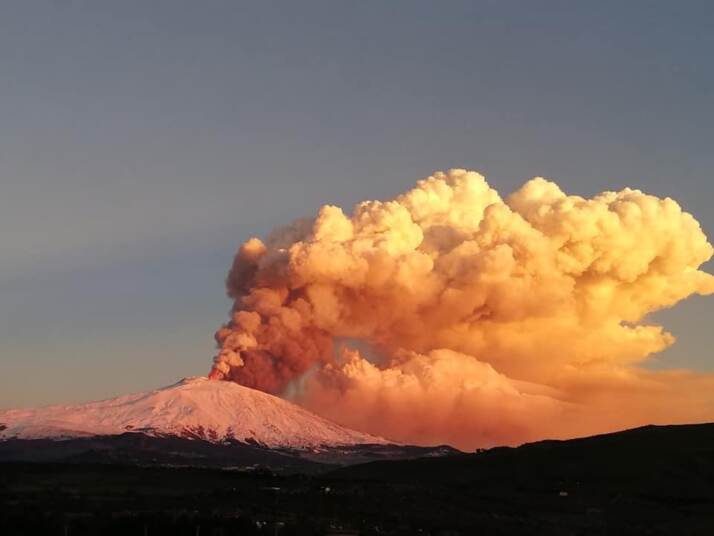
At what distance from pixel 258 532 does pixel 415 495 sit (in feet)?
88.3

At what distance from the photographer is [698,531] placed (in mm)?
79875

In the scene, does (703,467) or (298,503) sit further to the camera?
(703,467)

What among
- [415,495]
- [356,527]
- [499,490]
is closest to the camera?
[356,527]

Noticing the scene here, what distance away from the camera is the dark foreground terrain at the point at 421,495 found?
2611 inches

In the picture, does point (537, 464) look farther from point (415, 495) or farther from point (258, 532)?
point (258, 532)

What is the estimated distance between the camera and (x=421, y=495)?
87.9 metres

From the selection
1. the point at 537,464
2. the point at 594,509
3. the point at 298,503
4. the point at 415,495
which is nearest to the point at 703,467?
the point at 537,464

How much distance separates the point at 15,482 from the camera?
93.8 meters

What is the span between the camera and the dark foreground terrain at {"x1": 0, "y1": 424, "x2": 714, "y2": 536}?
66312mm

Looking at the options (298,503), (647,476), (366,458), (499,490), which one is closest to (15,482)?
(298,503)

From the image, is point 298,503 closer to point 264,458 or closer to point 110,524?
point 110,524

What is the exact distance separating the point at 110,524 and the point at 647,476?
196 feet

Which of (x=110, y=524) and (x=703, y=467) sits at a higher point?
(x=703, y=467)

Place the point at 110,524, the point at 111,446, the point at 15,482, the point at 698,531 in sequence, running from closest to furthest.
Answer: the point at 110,524 < the point at 698,531 < the point at 15,482 < the point at 111,446
